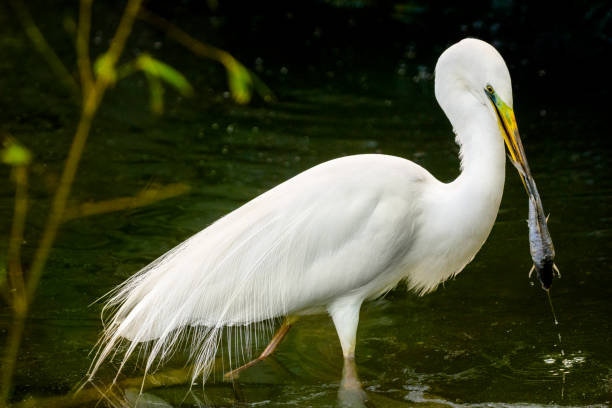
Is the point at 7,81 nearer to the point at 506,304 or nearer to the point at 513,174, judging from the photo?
the point at 513,174

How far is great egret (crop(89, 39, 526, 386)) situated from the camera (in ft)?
12.5

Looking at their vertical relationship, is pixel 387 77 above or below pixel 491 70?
above

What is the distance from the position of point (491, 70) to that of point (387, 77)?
26.8 ft

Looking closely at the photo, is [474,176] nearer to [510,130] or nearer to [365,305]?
[510,130]

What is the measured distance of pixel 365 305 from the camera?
16.9 ft

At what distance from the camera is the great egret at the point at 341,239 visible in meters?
3.82

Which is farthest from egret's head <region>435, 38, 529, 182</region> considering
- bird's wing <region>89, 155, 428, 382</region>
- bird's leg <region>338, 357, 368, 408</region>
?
bird's leg <region>338, 357, 368, 408</region>

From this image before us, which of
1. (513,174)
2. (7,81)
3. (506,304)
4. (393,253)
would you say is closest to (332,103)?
(513,174)

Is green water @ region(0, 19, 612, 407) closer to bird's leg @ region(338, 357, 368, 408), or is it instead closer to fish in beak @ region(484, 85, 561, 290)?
bird's leg @ region(338, 357, 368, 408)


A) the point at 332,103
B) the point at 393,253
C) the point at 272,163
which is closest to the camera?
the point at 393,253

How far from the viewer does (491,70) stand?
3637 mm

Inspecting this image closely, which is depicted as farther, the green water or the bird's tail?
the green water

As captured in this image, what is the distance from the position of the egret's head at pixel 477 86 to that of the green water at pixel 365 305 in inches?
48.5

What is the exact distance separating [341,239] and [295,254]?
23 cm
